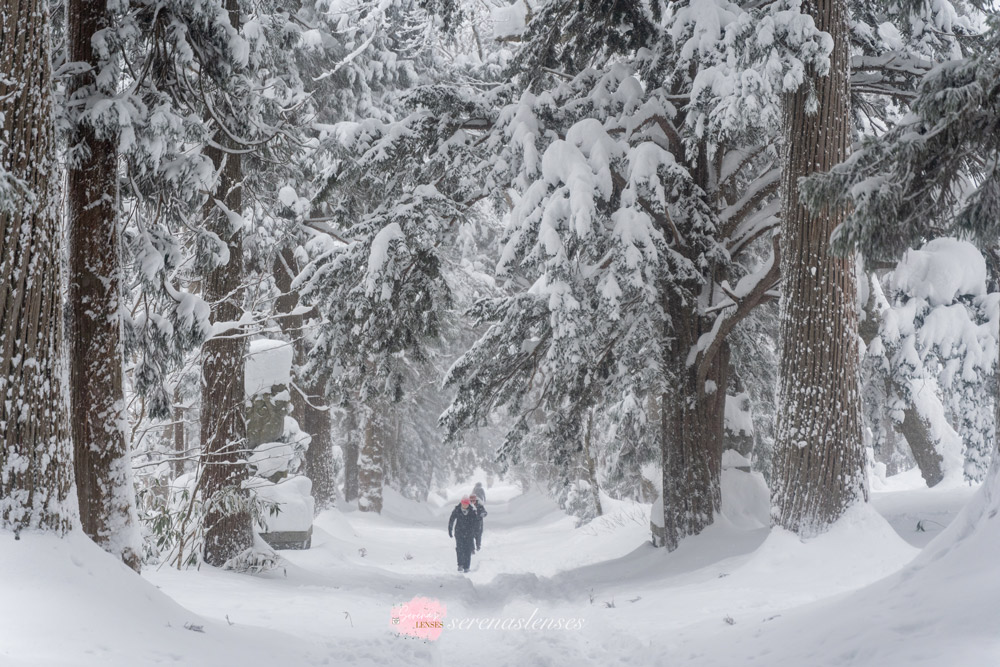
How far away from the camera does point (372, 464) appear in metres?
24.5

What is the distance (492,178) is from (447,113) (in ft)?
3.82

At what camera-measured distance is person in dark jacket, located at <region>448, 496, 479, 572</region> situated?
14.0 metres

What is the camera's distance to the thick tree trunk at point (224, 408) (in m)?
9.73

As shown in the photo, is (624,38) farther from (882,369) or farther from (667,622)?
(667,622)

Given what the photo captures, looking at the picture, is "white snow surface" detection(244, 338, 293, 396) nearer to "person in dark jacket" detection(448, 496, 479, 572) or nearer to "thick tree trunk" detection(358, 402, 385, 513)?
"person in dark jacket" detection(448, 496, 479, 572)

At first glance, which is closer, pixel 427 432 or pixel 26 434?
pixel 26 434

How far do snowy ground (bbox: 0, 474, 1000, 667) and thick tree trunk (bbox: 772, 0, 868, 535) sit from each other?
408mm

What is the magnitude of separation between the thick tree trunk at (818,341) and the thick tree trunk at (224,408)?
6.61 m

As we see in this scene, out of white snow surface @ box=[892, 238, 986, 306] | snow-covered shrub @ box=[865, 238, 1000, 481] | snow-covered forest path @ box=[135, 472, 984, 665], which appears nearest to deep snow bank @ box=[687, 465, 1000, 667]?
snow-covered forest path @ box=[135, 472, 984, 665]

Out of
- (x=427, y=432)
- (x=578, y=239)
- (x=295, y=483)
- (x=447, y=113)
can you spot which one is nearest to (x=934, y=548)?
(x=578, y=239)

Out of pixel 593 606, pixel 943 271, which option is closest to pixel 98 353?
pixel 593 606

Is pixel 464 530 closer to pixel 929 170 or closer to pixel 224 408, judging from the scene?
pixel 224 408

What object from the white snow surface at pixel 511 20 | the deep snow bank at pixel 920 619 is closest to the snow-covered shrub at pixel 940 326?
the deep snow bank at pixel 920 619

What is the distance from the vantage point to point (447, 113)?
973 cm
